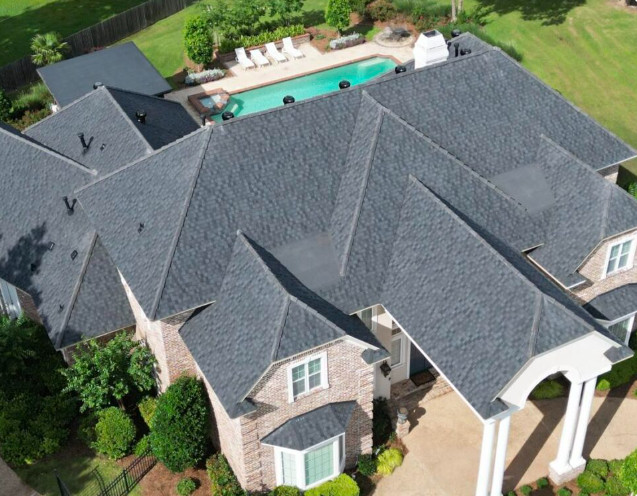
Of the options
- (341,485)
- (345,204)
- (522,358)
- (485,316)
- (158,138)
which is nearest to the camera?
(522,358)

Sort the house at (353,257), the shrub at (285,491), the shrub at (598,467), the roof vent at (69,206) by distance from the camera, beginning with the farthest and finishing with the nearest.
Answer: the roof vent at (69,206)
the shrub at (598,467)
the shrub at (285,491)
the house at (353,257)

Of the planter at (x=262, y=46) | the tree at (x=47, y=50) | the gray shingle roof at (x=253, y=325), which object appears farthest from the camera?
the planter at (x=262, y=46)

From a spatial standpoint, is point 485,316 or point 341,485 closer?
point 485,316

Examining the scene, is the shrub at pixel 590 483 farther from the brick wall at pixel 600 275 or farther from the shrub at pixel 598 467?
the brick wall at pixel 600 275

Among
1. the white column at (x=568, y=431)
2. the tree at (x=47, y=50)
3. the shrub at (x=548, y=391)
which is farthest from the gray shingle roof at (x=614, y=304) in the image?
the tree at (x=47, y=50)

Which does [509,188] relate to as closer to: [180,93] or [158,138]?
[158,138]

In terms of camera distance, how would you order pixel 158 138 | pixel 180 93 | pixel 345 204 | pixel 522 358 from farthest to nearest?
pixel 180 93 < pixel 158 138 < pixel 345 204 < pixel 522 358

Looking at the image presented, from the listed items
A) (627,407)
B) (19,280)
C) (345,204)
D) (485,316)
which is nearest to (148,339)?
(19,280)
